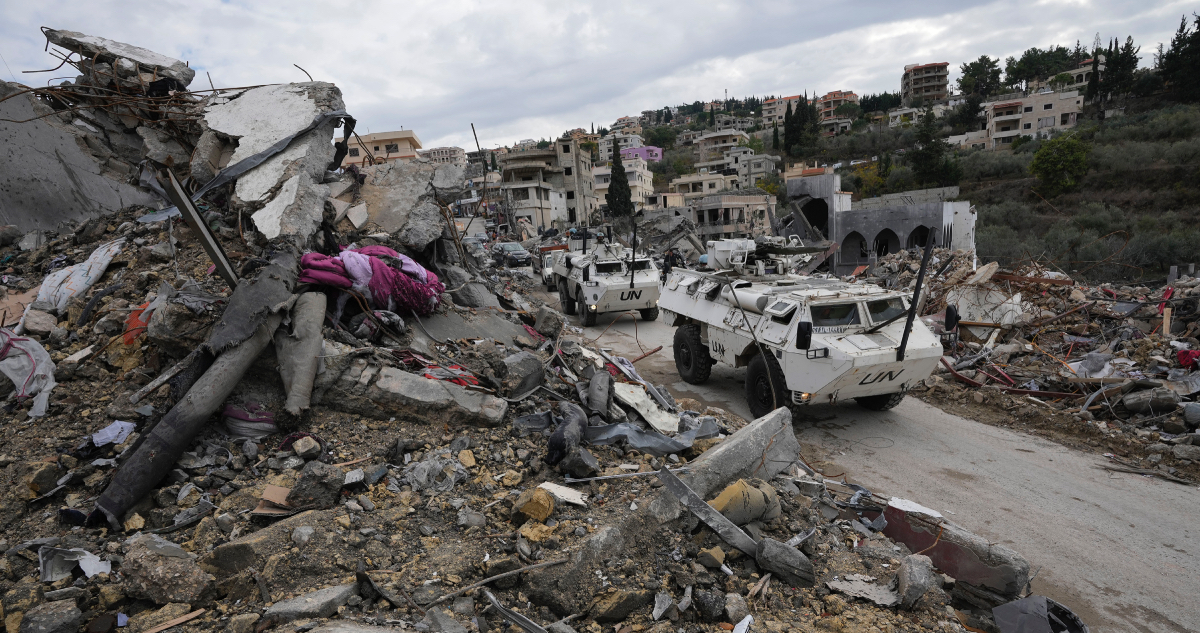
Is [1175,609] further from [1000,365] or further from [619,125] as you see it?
[619,125]

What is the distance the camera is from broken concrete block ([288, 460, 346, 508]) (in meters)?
3.65

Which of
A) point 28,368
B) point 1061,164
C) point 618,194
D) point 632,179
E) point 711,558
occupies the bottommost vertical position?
point 711,558

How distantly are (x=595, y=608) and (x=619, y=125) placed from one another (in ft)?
404

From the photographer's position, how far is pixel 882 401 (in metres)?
7.32

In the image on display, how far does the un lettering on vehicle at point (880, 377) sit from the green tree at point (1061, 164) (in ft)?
116

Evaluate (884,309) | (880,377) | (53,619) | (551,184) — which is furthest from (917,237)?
(551,184)

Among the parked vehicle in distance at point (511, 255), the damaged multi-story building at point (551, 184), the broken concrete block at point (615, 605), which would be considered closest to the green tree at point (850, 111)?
the damaged multi-story building at point (551, 184)

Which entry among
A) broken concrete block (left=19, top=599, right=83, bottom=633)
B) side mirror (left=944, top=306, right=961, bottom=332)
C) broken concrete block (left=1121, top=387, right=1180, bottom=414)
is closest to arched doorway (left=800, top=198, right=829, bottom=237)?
broken concrete block (left=1121, top=387, right=1180, bottom=414)

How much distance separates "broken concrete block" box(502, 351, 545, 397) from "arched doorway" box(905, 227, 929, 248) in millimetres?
23076

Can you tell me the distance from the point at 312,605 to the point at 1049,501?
560cm

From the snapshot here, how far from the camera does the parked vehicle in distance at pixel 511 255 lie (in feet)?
80.6

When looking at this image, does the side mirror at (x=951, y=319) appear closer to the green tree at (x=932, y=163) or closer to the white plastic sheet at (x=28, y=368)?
the white plastic sheet at (x=28, y=368)

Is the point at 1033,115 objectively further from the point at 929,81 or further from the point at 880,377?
the point at 880,377

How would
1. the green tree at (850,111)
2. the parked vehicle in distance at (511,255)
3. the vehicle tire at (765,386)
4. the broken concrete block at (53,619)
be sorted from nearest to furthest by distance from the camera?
1. the broken concrete block at (53,619)
2. the vehicle tire at (765,386)
3. the parked vehicle in distance at (511,255)
4. the green tree at (850,111)
